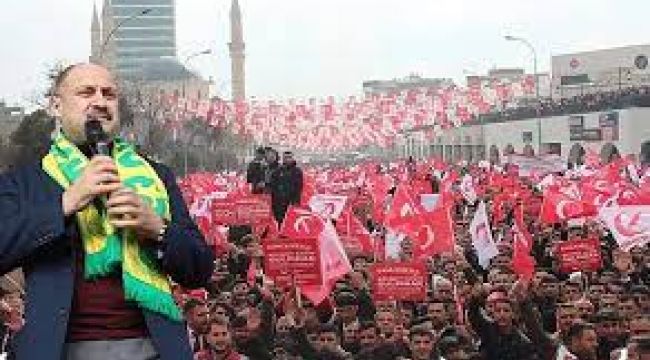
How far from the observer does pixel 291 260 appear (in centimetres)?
1089

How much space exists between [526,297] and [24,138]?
98.3 feet

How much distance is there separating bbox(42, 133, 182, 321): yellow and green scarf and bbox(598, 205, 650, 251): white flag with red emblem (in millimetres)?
10417

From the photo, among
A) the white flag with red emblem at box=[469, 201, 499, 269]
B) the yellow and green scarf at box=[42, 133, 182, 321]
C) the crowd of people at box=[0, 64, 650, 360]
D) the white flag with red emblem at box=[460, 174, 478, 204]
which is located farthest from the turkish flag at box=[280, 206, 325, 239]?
the yellow and green scarf at box=[42, 133, 182, 321]

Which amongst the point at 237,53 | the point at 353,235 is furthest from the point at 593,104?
the point at 237,53

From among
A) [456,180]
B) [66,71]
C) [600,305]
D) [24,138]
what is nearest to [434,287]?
[600,305]

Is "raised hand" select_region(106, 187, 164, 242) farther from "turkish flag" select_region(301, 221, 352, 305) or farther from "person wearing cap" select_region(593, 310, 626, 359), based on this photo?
"turkish flag" select_region(301, 221, 352, 305)

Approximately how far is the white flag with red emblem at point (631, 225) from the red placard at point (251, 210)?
4.45 m

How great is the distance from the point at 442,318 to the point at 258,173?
9.88m

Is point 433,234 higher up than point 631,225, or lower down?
lower down

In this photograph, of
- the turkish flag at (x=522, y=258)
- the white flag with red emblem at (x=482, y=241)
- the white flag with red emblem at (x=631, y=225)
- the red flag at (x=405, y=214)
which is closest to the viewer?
the turkish flag at (x=522, y=258)

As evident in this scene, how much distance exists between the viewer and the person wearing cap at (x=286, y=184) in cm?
1742

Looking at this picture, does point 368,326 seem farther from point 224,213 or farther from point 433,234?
point 224,213

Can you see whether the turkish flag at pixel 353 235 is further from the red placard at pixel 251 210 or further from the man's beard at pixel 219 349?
the man's beard at pixel 219 349

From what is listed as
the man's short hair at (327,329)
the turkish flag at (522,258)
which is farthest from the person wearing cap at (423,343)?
the turkish flag at (522,258)
